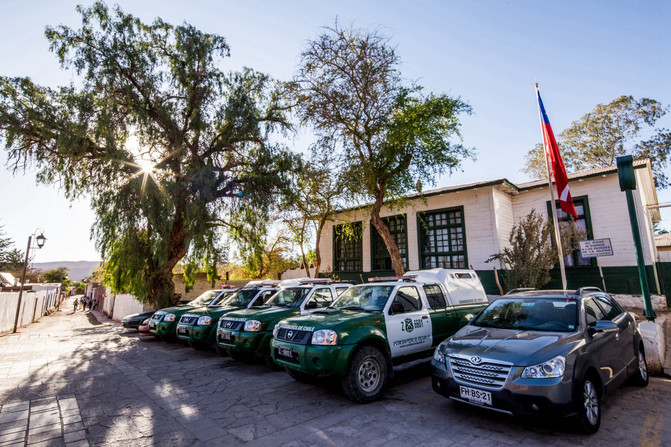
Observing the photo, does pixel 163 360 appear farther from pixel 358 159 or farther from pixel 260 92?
pixel 260 92

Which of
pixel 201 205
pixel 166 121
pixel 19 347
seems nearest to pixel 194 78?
pixel 166 121

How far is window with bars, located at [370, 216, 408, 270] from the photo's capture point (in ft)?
69.7

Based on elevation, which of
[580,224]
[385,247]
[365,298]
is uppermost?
[580,224]

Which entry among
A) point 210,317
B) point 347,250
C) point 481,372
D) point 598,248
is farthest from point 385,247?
point 481,372

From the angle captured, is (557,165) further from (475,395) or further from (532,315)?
(475,395)

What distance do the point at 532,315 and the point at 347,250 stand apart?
65.0ft

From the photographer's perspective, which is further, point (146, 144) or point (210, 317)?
point (146, 144)

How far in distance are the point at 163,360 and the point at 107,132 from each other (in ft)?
38.5

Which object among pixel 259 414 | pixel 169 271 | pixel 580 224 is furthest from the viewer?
pixel 169 271

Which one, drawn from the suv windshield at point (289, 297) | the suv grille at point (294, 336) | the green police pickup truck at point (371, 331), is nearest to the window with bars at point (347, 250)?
the suv windshield at point (289, 297)

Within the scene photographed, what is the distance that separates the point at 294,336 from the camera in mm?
5676

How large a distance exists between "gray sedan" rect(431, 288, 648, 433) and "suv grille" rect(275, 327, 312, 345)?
2.04 m

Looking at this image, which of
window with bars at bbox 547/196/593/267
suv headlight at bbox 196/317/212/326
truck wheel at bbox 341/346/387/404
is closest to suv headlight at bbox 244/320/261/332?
suv headlight at bbox 196/317/212/326

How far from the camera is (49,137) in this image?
49.6 feet
